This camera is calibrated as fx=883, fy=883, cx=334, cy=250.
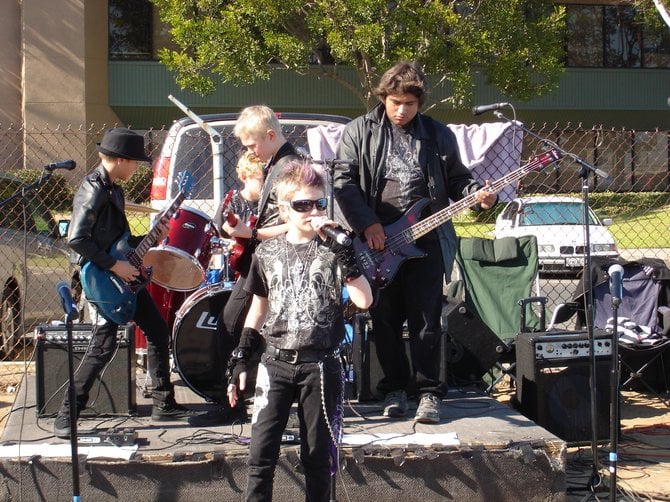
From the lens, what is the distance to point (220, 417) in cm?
528

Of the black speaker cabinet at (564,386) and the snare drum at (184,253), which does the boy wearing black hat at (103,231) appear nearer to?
the snare drum at (184,253)

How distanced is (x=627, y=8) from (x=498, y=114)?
27.0m

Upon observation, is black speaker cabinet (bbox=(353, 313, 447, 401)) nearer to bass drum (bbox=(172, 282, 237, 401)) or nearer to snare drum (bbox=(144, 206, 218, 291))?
bass drum (bbox=(172, 282, 237, 401))

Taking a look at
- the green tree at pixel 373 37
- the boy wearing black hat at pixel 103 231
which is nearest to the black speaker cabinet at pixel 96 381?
the boy wearing black hat at pixel 103 231

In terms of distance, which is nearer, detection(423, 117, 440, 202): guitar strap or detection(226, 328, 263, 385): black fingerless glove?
detection(226, 328, 263, 385): black fingerless glove

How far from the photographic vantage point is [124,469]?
4.70 metres

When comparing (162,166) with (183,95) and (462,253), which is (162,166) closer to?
(462,253)

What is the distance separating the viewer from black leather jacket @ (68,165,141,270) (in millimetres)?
4973

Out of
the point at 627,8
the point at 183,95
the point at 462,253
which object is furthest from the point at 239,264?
the point at 627,8

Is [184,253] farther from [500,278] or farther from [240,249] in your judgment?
[500,278]

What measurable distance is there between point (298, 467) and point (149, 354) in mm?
1320

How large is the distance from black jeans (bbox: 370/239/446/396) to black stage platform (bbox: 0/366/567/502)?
0.46 metres

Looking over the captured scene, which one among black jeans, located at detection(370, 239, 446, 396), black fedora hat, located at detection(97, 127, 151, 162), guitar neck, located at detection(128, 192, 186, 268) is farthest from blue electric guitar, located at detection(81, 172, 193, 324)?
black jeans, located at detection(370, 239, 446, 396)

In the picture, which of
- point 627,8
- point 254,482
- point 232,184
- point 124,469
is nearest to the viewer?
point 254,482
